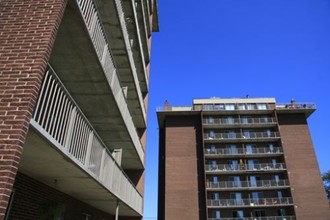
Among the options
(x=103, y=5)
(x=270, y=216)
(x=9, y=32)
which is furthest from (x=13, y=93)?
(x=270, y=216)

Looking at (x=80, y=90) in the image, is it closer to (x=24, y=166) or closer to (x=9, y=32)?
(x=24, y=166)

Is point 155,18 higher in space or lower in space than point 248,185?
higher

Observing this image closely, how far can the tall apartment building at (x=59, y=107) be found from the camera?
17.5 ft

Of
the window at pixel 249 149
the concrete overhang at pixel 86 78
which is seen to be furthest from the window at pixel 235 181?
the concrete overhang at pixel 86 78

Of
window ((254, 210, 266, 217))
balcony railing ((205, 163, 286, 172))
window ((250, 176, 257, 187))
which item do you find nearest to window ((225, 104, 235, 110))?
balcony railing ((205, 163, 286, 172))

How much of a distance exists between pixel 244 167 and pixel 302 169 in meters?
9.52

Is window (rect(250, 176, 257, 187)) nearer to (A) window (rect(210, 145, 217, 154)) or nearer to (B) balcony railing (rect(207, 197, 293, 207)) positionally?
(B) balcony railing (rect(207, 197, 293, 207))

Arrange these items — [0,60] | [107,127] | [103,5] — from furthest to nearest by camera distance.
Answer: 1. [107,127]
2. [103,5]
3. [0,60]

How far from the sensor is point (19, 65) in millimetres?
5691

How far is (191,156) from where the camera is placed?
167ft

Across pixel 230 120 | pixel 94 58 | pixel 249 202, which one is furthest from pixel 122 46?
pixel 230 120

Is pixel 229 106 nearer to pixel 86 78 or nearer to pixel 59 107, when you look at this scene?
pixel 86 78

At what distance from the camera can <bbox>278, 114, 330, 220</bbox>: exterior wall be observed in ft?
150

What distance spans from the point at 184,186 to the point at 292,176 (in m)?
17.5
